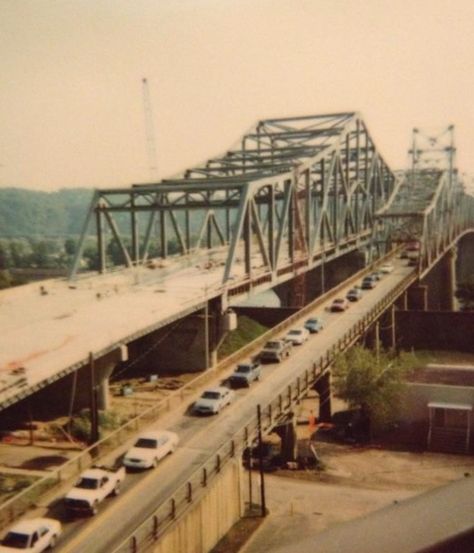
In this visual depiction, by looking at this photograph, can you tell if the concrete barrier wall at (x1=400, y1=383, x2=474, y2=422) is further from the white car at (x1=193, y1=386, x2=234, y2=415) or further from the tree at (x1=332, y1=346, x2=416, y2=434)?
the white car at (x1=193, y1=386, x2=234, y2=415)

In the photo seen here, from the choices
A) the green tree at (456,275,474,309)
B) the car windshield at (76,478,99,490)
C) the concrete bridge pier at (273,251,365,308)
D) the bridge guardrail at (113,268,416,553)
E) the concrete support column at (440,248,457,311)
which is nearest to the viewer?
the bridge guardrail at (113,268,416,553)

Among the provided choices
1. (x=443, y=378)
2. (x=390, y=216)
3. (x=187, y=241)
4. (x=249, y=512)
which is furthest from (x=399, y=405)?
(x=390, y=216)

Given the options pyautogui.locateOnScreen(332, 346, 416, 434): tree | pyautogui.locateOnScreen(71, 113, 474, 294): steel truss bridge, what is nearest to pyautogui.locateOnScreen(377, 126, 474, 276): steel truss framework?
pyautogui.locateOnScreen(71, 113, 474, 294): steel truss bridge

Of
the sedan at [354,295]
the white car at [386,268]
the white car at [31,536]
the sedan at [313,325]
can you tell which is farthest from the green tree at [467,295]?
the white car at [31,536]

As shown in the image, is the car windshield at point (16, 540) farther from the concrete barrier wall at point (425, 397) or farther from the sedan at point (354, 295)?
the sedan at point (354, 295)

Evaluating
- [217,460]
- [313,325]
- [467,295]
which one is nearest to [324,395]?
[313,325]

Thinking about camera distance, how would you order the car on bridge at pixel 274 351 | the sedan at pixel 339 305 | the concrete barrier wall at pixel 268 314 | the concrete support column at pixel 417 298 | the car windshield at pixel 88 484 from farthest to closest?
the concrete support column at pixel 417 298, the concrete barrier wall at pixel 268 314, the sedan at pixel 339 305, the car on bridge at pixel 274 351, the car windshield at pixel 88 484
